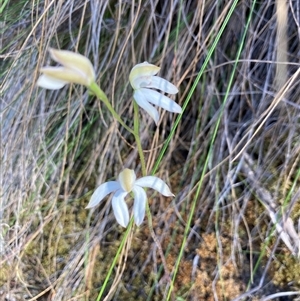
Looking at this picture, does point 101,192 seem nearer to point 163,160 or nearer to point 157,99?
point 157,99

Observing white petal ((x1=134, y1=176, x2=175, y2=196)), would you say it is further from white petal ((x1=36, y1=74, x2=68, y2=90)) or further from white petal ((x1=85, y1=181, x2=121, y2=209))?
white petal ((x1=36, y1=74, x2=68, y2=90))

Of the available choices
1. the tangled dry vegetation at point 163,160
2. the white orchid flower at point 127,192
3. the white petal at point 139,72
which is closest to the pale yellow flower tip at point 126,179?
the white orchid flower at point 127,192

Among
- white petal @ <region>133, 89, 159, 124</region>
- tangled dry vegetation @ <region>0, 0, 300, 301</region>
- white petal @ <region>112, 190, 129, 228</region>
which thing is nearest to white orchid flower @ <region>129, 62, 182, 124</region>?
white petal @ <region>133, 89, 159, 124</region>

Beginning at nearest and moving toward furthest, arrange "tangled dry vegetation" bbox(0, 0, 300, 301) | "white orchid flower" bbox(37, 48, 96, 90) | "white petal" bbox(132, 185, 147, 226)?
"white orchid flower" bbox(37, 48, 96, 90) → "white petal" bbox(132, 185, 147, 226) → "tangled dry vegetation" bbox(0, 0, 300, 301)

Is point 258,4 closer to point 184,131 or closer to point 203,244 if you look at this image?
point 184,131

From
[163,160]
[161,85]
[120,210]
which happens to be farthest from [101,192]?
[163,160]

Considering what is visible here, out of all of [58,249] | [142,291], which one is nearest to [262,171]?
[142,291]

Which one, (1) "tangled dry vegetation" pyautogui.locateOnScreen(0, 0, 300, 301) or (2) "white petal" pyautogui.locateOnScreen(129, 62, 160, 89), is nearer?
(2) "white petal" pyautogui.locateOnScreen(129, 62, 160, 89)
